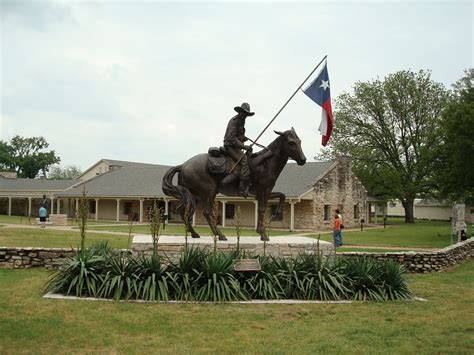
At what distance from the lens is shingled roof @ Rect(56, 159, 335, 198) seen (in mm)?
Result: 34750

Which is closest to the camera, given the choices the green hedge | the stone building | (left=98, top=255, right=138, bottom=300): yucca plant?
(left=98, top=255, right=138, bottom=300): yucca plant

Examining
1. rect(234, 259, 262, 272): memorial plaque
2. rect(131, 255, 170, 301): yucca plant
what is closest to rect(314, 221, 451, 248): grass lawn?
rect(234, 259, 262, 272): memorial plaque

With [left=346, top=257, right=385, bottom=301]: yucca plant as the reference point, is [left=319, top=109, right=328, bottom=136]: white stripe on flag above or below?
above

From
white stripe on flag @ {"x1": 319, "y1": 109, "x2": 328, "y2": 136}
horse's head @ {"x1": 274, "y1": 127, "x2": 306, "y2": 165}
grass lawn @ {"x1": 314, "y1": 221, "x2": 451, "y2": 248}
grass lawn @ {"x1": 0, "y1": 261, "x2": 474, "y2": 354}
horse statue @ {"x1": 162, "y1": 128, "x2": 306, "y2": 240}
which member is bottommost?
grass lawn @ {"x1": 314, "y1": 221, "x2": 451, "y2": 248}

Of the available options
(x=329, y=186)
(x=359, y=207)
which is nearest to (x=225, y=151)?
(x=329, y=186)

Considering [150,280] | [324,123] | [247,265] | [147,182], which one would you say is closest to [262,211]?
[247,265]

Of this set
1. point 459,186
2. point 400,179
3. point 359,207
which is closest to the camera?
point 459,186

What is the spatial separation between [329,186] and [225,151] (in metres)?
26.2

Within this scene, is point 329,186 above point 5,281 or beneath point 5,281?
above

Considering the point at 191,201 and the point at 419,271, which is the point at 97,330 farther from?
the point at 419,271

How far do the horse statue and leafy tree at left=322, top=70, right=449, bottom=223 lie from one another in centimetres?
3721

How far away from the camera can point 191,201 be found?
11250 millimetres

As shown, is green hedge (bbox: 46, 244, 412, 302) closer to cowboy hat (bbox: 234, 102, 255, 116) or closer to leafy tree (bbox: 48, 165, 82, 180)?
cowboy hat (bbox: 234, 102, 255, 116)

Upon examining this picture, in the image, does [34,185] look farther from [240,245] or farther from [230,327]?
[230,327]
